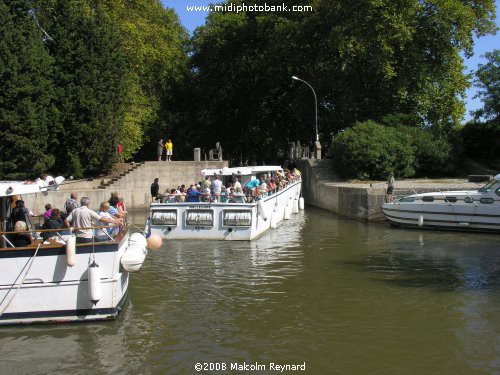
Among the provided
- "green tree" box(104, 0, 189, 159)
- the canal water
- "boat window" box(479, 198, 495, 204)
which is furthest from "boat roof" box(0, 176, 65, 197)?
"green tree" box(104, 0, 189, 159)

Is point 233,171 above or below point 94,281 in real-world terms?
above

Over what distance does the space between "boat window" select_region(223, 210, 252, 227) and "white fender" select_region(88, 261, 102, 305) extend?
924cm

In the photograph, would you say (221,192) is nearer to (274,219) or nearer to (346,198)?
(274,219)

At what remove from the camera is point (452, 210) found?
2220 cm

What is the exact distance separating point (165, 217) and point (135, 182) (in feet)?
51.8

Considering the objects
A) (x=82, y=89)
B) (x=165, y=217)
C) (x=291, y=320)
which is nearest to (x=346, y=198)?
(x=165, y=217)

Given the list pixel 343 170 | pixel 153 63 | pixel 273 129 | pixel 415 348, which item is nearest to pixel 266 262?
pixel 415 348

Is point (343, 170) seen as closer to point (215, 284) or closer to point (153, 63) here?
point (153, 63)

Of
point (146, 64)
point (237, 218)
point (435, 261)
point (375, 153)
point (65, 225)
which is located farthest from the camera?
point (146, 64)

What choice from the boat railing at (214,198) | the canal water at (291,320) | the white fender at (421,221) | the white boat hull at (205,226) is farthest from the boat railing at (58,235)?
the white fender at (421,221)

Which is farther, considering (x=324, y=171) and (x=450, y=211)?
(x=324, y=171)

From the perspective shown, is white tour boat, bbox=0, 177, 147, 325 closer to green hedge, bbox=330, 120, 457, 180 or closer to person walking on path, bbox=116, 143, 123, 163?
green hedge, bbox=330, 120, 457, 180

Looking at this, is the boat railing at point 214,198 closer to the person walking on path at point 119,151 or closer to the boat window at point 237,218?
the boat window at point 237,218

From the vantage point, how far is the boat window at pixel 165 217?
63.4 ft
